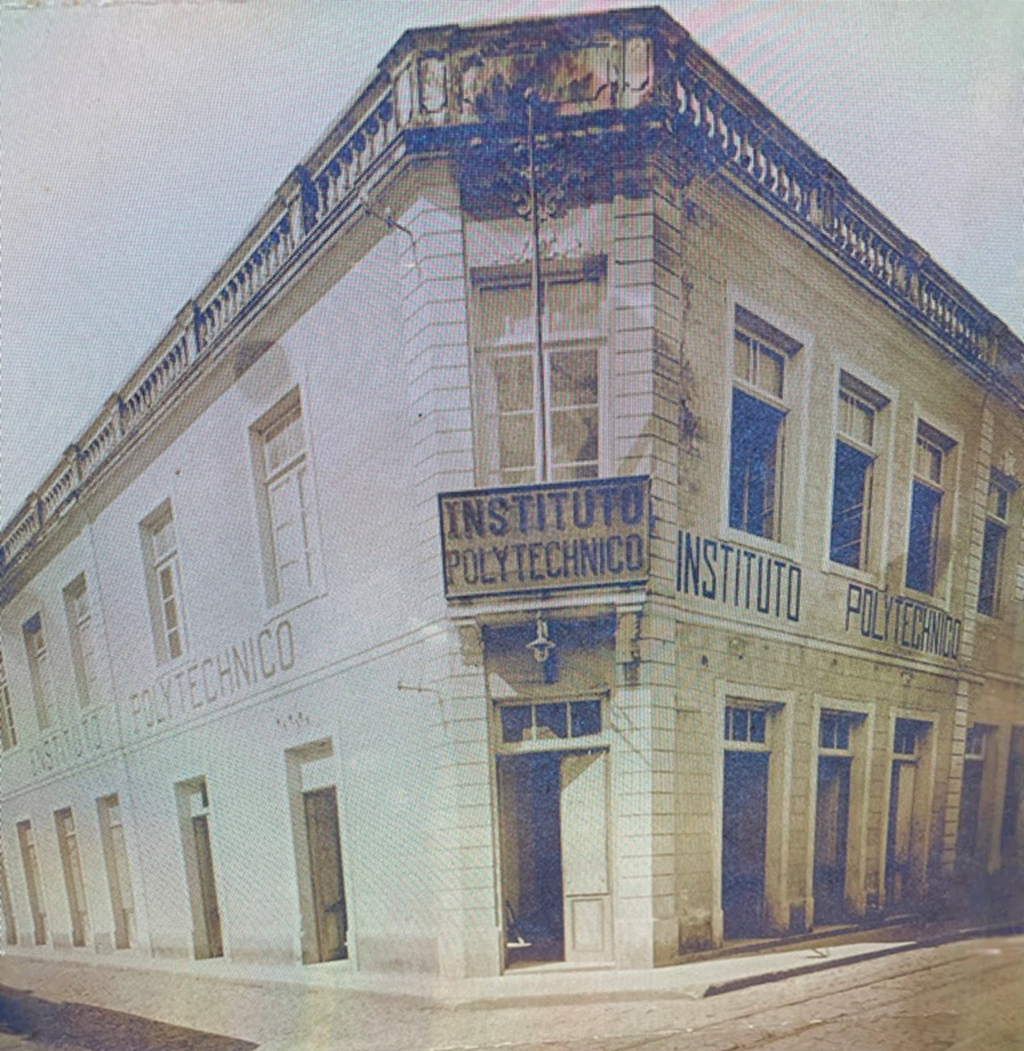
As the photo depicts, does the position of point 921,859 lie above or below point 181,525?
below

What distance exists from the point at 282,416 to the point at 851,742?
144 centimetres

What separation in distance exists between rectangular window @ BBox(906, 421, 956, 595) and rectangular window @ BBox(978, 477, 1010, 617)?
14cm

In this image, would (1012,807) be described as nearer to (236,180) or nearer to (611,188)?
(611,188)

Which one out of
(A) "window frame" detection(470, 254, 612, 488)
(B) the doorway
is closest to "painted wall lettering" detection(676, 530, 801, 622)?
(A) "window frame" detection(470, 254, 612, 488)

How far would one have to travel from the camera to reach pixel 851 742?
57.6 inches

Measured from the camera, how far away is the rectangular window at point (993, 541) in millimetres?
1560

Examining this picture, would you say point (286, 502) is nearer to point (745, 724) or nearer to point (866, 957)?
point (745, 724)

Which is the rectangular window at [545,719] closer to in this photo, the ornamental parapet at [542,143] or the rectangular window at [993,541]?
the ornamental parapet at [542,143]

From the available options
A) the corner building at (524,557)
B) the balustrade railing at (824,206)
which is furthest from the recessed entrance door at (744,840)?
the balustrade railing at (824,206)

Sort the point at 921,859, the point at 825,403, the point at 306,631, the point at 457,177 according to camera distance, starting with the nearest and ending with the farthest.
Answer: the point at 457,177 < the point at 306,631 < the point at 825,403 < the point at 921,859

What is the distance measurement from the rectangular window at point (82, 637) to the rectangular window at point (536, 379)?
1.02 m

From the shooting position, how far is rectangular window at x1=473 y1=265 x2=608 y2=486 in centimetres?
112

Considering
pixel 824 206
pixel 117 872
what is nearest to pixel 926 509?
pixel 824 206

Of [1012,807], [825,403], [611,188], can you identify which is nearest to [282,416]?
[611,188]
